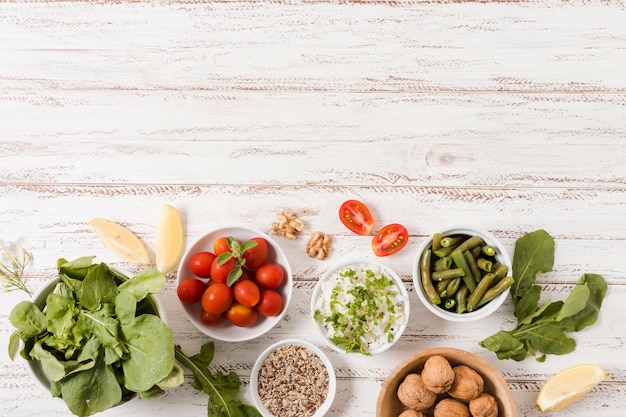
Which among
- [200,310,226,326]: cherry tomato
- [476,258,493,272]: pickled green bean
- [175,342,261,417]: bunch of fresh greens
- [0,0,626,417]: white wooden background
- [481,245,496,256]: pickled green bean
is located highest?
[0,0,626,417]: white wooden background

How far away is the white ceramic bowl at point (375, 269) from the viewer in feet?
5.77

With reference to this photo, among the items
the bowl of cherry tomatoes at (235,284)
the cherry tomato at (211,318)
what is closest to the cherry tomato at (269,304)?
the bowl of cherry tomatoes at (235,284)

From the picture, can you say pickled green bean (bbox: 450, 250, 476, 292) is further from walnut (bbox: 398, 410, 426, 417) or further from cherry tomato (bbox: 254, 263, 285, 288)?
cherry tomato (bbox: 254, 263, 285, 288)

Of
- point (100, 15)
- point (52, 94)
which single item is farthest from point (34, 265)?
point (100, 15)

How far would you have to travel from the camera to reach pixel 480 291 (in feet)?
5.77

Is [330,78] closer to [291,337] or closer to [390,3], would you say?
[390,3]

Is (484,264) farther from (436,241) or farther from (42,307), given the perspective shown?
(42,307)

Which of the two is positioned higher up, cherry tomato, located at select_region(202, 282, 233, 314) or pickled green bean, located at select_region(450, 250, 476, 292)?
pickled green bean, located at select_region(450, 250, 476, 292)

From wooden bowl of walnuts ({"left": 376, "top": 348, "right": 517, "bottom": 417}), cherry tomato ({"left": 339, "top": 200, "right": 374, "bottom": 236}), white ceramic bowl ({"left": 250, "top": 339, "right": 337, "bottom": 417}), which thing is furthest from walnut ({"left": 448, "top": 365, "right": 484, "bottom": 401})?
cherry tomato ({"left": 339, "top": 200, "right": 374, "bottom": 236})

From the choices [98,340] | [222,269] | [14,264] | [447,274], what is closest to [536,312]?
[447,274]

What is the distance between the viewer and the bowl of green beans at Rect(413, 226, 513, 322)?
69.2 inches

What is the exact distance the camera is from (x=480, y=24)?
191cm

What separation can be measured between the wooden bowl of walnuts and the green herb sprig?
3.43 ft

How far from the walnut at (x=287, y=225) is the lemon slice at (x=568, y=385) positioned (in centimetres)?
81
